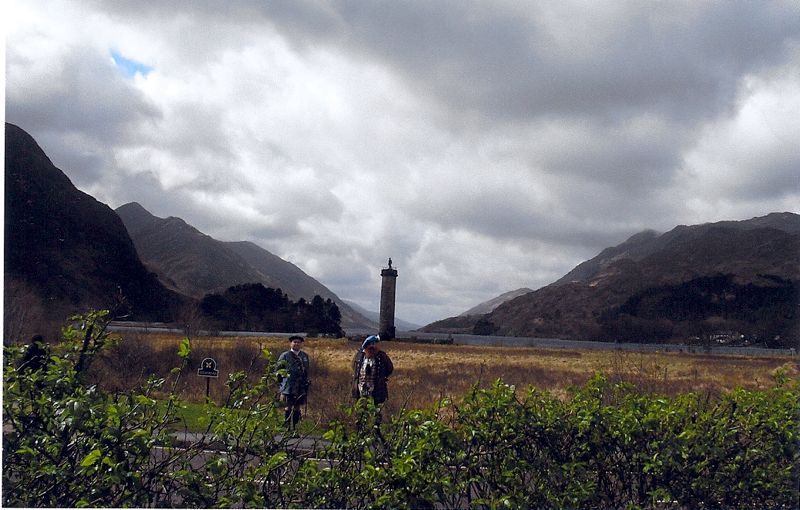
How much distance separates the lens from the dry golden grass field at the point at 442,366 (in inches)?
267

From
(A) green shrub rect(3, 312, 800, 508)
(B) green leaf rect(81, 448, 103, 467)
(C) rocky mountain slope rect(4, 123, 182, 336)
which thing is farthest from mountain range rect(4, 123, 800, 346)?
(B) green leaf rect(81, 448, 103, 467)

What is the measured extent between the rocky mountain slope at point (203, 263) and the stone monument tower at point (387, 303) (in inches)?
25.1

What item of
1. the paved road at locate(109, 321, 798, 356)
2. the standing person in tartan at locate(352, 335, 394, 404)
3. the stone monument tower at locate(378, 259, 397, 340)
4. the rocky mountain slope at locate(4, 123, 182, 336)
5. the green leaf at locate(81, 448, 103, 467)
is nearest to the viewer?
the green leaf at locate(81, 448, 103, 467)

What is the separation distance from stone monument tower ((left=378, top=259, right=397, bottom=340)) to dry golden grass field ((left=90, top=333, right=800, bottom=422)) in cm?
32

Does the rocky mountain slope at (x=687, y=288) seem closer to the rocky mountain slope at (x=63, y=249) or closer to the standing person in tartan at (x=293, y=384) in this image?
the standing person in tartan at (x=293, y=384)

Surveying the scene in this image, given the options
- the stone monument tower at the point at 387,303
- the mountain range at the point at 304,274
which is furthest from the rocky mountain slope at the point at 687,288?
the stone monument tower at the point at 387,303

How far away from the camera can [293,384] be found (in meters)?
5.62

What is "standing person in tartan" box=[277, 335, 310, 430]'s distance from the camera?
3345 mm

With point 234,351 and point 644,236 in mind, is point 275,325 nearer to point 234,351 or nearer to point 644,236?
point 234,351

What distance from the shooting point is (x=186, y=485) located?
2906 mm

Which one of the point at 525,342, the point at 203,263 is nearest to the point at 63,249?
the point at 203,263

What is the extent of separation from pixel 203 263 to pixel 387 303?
122 inches

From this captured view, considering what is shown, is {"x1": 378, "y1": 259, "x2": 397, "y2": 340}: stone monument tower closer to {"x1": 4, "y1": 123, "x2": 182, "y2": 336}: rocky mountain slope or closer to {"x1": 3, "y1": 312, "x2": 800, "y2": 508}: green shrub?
{"x1": 4, "y1": 123, "x2": 182, "y2": 336}: rocky mountain slope

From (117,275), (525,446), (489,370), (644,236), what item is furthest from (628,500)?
(117,275)
